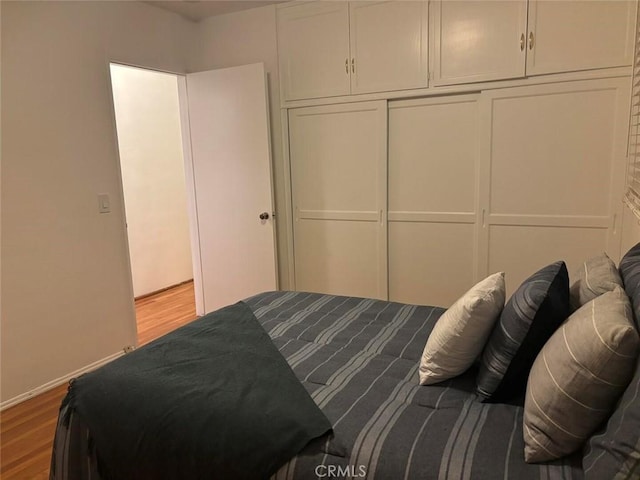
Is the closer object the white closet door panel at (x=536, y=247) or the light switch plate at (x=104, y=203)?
the white closet door panel at (x=536, y=247)

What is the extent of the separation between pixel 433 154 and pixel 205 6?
2.10 metres

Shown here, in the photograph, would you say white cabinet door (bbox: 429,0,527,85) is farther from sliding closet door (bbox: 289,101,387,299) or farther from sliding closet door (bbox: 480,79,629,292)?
sliding closet door (bbox: 289,101,387,299)

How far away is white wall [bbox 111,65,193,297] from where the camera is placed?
464 cm

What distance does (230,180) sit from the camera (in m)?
3.71

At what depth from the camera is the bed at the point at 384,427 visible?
1.07 metres

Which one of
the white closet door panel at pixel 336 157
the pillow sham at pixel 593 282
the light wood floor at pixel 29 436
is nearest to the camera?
the pillow sham at pixel 593 282

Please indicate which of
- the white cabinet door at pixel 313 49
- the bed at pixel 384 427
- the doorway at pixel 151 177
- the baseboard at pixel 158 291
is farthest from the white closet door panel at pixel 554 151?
the baseboard at pixel 158 291

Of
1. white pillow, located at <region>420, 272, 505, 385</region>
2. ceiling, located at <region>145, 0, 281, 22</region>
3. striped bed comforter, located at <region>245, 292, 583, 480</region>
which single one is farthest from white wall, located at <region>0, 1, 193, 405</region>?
white pillow, located at <region>420, 272, 505, 385</region>

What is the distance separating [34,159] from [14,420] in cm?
147

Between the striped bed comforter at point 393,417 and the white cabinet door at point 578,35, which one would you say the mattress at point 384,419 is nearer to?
the striped bed comforter at point 393,417

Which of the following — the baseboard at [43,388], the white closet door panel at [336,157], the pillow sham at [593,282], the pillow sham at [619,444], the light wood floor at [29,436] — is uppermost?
the white closet door panel at [336,157]

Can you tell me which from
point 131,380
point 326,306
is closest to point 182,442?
point 131,380

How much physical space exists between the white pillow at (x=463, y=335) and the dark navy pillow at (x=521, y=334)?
0.04 meters

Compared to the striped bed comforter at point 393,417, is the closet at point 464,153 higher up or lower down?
higher up
